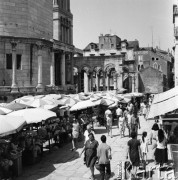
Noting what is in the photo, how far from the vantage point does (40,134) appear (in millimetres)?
14617

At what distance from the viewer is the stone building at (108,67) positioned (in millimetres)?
53062

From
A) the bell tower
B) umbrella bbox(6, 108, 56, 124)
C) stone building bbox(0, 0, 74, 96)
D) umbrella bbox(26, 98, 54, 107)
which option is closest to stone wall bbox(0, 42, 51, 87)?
stone building bbox(0, 0, 74, 96)

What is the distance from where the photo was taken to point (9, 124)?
35.8 ft

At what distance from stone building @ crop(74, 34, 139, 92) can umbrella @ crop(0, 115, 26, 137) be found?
41774mm

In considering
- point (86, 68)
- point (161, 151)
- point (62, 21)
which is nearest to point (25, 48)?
point (62, 21)

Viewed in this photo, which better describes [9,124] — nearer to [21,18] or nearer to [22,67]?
[22,67]

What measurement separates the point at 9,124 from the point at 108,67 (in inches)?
1722

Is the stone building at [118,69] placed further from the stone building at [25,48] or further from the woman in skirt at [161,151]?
the woman in skirt at [161,151]

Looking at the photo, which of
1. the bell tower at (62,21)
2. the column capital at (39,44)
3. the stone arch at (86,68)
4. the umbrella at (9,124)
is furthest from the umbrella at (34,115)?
the stone arch at (86,68)

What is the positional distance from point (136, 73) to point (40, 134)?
152ft

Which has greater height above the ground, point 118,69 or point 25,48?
point 25,48

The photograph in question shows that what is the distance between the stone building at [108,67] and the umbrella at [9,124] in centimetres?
4177

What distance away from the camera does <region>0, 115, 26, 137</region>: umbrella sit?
10.5 m

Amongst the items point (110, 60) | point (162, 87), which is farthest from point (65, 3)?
point (162, 87)
